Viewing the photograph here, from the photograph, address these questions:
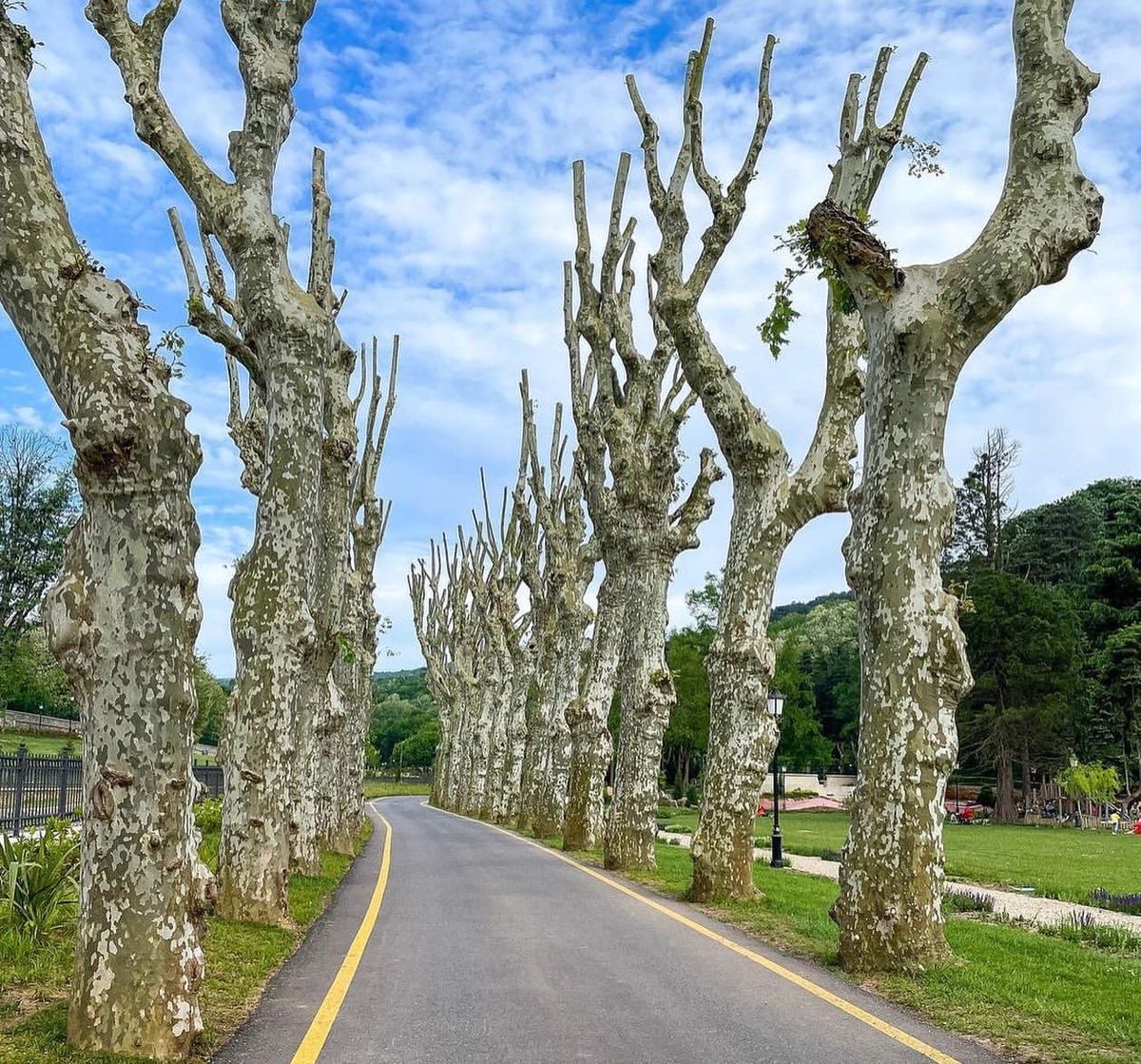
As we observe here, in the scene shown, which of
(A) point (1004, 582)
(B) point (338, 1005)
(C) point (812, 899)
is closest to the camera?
(B) point (338, 1005)

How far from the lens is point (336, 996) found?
7.55 meters

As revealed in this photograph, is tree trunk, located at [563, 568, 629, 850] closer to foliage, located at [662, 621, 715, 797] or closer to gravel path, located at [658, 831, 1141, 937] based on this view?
gravel path, located at [658, 831, 1141, 937]

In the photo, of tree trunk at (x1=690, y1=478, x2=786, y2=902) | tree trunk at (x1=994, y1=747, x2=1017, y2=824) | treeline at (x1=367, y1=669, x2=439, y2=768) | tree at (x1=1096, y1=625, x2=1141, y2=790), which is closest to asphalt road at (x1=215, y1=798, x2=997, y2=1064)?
tree trunk at (x1=690, y1=478, x2=786, y2=902)

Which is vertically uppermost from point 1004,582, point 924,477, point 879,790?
point 1004,582

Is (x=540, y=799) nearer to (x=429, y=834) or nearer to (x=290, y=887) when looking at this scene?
(x=429, y=834)

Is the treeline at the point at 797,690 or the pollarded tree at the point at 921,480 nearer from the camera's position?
the pollarded tree at the point at 921,480

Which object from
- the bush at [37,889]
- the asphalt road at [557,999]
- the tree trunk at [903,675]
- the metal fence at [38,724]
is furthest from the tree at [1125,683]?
the bush at [37,889]

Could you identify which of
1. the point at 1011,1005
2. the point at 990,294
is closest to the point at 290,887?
the point at 1011,1005

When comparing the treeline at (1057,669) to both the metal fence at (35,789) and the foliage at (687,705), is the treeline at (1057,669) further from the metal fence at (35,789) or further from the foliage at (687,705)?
the metal fence at (35,789)

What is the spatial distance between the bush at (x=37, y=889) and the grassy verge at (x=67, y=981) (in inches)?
9.1

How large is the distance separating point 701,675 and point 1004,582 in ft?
63.9

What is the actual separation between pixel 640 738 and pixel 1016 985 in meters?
10.4

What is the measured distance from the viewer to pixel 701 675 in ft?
222

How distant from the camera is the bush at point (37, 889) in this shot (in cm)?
834
